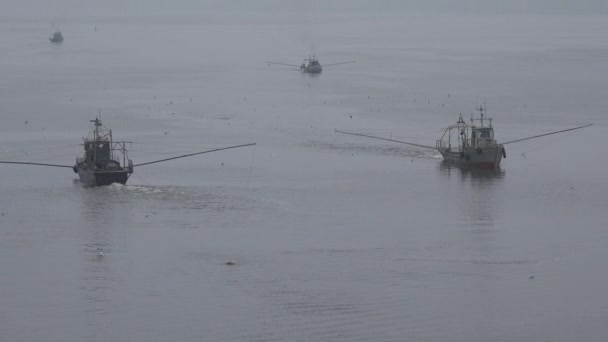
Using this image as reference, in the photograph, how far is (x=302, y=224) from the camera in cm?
3275

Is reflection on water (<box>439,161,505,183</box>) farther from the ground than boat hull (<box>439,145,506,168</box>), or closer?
closer

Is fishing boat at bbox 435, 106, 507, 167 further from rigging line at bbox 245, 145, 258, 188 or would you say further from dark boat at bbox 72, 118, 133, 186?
dark boat at bbox 72, 118, 133, 186

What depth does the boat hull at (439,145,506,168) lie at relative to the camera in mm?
42438

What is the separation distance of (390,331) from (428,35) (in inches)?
5692

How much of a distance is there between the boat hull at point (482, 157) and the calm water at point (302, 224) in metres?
0.61

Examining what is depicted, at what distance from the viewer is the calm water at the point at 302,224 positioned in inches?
959

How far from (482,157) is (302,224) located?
11.8 m

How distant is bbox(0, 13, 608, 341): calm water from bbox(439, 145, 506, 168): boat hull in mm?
609

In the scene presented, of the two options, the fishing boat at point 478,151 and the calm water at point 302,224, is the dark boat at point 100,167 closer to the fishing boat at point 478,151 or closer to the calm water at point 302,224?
the calm water at point 302,224

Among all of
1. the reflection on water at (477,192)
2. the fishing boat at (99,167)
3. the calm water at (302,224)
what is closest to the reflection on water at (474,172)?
the reflection on water at (477,192)

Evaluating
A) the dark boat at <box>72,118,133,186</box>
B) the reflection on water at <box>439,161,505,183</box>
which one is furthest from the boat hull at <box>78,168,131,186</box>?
the reflection on water at <box>439,161,505,183</box>

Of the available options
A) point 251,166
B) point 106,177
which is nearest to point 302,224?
point 106,177

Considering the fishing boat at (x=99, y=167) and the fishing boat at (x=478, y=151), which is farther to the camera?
the fishing boat at (x=478, y=151)

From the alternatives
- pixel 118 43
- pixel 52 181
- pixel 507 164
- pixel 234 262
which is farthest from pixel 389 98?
pixel 118 43
